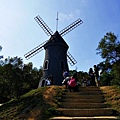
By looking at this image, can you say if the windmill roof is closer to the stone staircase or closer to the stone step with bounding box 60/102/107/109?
the stone staircase

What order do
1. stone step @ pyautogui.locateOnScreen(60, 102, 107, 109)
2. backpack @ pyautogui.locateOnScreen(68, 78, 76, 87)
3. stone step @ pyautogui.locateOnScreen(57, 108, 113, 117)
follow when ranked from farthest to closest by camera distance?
backpack @ pyautogui.locateOnScreen(68, 78, 76, 87) < stone step @ pyautogui.locateOnScreen(60, 102, 107, 109) < stone step @ pyautogui.locateOnScreen(57, 108, 113, 117)

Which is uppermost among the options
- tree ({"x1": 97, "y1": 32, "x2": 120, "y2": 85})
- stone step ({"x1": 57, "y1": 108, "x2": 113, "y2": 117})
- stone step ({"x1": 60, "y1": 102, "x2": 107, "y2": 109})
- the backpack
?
tree ({"x1": 97, "y1": 32, "x2": 120, "y2": 85})

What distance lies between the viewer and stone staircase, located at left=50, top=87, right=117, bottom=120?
25.3ft

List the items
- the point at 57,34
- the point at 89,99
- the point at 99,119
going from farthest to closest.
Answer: the point at 57,34
the point at 89,99
the point at 99,119

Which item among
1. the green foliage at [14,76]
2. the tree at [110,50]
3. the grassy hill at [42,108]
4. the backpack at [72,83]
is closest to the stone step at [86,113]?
the grassy hill at [42,108]

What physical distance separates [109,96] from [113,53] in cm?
1867

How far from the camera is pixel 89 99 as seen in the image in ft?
34.0

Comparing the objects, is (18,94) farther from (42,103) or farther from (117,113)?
(117,113)

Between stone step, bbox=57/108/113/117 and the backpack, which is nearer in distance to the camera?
stone step, bbox=57/108/113/117

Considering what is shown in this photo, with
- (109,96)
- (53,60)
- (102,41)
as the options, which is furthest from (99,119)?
(102,41)

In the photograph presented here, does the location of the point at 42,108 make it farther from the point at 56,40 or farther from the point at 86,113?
the point at 56,40

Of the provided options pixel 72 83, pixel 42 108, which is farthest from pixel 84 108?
pixel 72 83

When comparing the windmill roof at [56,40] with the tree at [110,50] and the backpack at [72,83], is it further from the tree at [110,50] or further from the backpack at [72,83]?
the backpack at [72,83]

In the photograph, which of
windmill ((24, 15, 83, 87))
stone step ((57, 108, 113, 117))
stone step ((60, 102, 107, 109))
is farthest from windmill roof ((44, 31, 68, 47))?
stone step ((57, 108, 113, 117))
